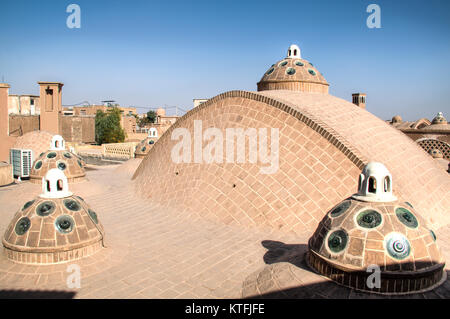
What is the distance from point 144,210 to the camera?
10.4 m

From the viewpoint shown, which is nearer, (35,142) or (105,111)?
(35,142)

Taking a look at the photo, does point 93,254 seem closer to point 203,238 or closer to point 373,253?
point 203,238

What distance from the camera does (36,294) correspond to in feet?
17.5

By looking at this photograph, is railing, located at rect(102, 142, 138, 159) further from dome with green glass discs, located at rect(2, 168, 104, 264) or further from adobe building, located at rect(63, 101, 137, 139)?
dome with green glass discs, located at rect(2, 168, 104, 264)

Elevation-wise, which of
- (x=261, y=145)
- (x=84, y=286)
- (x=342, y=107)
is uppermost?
(x=342, y=107)

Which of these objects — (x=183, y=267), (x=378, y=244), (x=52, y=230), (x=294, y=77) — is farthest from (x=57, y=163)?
(x=378, y=244)

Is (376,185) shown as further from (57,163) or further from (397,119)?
(397,119)

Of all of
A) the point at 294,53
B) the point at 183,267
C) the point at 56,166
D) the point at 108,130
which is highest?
the point at 294,53

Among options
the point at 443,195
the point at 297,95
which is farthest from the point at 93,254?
the point at 443,195

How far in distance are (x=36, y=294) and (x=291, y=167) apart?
5.75 m

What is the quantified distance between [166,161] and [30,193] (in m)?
4.35

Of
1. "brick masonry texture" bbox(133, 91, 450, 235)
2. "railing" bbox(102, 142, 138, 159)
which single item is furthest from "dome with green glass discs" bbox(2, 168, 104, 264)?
"railing" bbox(102, 142, 138, 159)
